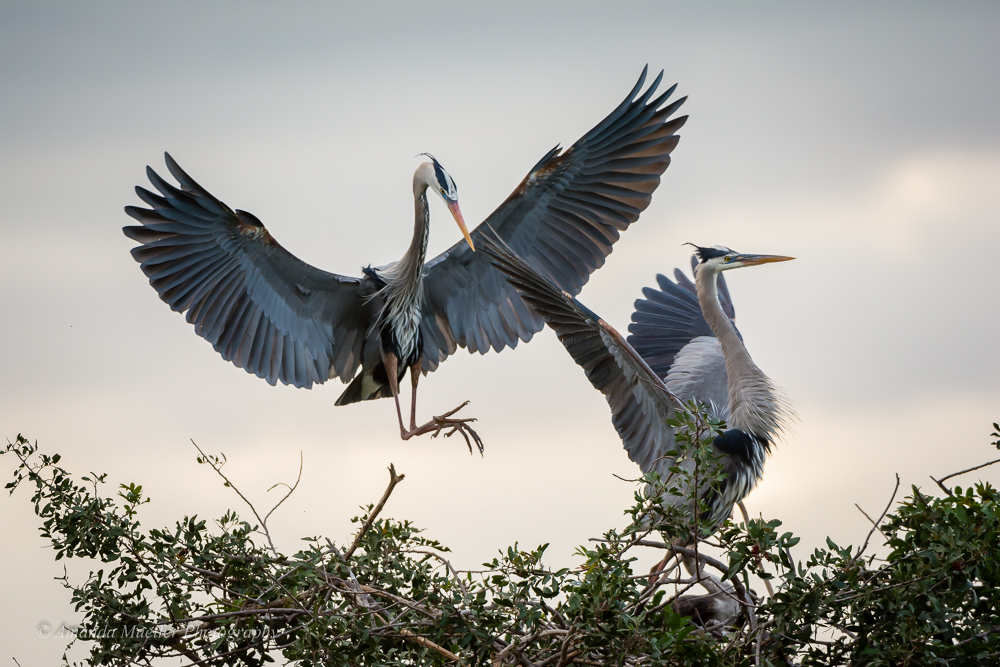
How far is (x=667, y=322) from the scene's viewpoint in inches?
327

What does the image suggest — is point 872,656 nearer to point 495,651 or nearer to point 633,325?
point 495,651

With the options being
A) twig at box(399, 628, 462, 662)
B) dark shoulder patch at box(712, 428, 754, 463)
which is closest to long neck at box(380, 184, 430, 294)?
dark shoulder patch at box(712, 428, 754, 463)

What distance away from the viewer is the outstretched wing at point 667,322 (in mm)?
8102

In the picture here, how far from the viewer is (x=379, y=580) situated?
4.52m

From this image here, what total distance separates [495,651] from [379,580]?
879mm

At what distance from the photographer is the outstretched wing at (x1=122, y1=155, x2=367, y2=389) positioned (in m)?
6.24

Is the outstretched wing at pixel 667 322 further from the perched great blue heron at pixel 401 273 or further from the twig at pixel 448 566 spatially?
the twig at pixel 448 566

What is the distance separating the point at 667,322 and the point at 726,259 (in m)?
1.57

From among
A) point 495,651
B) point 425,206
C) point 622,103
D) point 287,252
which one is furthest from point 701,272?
point 495,651

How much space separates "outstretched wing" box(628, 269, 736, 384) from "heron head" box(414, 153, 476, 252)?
2.19m

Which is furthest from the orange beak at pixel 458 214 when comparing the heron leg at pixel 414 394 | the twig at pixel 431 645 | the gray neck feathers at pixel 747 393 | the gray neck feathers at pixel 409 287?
the twig at pixel 431 645

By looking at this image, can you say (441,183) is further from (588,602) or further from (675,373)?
(588,602)

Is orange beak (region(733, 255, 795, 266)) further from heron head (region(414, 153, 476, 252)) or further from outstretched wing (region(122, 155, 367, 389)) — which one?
outstretched wing (region(122, 155, 367, 389))

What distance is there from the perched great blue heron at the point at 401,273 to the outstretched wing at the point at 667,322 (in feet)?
3.41
